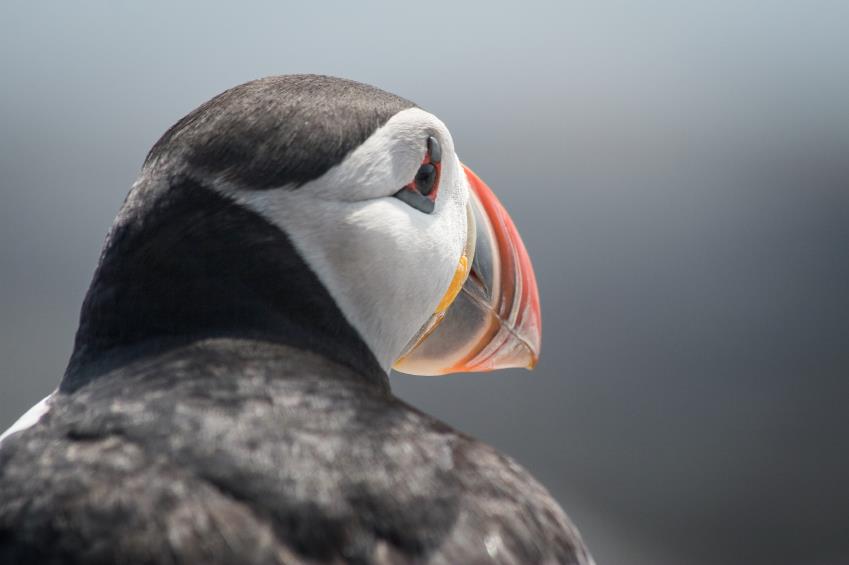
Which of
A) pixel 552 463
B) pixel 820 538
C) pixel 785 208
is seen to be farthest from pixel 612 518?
pixel 785 208

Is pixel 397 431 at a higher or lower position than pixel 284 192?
lower

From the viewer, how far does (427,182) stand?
999 mm

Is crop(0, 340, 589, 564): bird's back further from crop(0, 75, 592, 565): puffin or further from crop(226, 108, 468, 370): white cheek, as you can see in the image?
crop(226, 108, 468, 370): white cheek

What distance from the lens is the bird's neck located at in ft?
2.70

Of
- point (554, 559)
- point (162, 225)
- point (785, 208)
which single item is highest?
point (162, 225)

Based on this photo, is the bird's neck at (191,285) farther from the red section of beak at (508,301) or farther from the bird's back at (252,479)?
the red section of beak at (508,301)

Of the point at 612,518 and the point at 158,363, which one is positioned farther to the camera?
the point at 612,518

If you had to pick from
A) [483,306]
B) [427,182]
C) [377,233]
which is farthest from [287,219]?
[483,306]

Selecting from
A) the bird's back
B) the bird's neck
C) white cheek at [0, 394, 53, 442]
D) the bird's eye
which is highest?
the bird's eye

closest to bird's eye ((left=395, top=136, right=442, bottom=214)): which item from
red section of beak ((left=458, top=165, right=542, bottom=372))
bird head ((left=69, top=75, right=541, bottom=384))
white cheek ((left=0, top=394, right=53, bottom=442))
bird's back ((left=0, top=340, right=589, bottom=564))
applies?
bird head ((left=69, top=75, right=541, bottom=384))

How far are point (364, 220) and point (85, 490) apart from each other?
35 cm

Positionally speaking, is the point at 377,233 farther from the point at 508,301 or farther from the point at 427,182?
the point at 508,301

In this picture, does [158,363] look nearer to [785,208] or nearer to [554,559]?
[554,559]

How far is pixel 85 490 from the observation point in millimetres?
659
